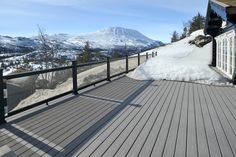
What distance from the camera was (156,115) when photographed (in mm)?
5637

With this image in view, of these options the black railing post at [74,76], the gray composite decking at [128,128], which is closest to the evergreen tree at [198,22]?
the gray composite decking at [128,128]

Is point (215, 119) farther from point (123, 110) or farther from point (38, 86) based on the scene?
point (38, 86)

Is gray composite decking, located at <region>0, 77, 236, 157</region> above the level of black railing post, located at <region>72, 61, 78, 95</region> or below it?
below

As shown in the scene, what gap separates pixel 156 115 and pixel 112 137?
1622mm

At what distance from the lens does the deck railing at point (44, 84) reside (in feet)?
17.4

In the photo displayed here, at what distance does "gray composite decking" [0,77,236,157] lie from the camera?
3795 mm

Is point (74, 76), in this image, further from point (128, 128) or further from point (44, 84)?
point (128, 128)

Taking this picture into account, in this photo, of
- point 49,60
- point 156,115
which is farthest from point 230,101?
point 49,60

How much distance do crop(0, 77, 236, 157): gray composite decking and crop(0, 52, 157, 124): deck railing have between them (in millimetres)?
335

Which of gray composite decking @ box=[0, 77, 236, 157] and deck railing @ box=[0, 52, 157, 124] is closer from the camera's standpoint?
gray composite decking @ box=[0, 77, 236, 157]

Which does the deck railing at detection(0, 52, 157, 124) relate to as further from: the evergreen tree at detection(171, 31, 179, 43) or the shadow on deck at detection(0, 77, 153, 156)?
the evergreen tree at detection(171, 31, 179, 43)

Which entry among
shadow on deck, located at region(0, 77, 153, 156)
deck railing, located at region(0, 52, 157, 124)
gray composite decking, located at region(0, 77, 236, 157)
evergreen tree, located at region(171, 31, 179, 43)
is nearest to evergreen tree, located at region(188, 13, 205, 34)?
evergreen tree, located at region(171, 31, 179, 43)

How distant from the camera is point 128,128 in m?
4.77

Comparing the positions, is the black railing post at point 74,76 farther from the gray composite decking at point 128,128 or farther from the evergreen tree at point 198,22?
the evergreen tree at point 198,22
